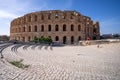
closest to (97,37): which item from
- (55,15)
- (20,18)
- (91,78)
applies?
(55,15)

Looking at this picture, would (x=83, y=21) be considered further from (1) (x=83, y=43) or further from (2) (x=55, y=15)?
(1) (x=83, y=43)

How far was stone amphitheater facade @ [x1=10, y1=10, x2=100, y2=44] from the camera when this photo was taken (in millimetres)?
43531

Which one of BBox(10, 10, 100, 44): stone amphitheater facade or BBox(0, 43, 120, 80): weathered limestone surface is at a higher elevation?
BBox(10, 10, 100, 44): stone amphitheater facade

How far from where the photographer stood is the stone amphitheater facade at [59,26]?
43.5 meters

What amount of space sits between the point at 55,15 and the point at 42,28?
5890mm

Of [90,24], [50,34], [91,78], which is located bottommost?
[91,78]

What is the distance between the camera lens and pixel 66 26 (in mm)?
43625

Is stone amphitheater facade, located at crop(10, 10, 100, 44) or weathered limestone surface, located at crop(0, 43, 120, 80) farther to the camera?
stone amphitheater facade, located at crop(10, 10, 100, 44)

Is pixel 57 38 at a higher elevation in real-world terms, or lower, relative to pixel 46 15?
lower

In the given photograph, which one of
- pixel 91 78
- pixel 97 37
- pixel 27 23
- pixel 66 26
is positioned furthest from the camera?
pixel 97 37

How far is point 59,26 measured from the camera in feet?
144

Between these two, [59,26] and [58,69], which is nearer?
[58,69]

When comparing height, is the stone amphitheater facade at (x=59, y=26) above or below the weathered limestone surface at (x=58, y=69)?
above

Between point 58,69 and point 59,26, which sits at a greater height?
point 59,26
